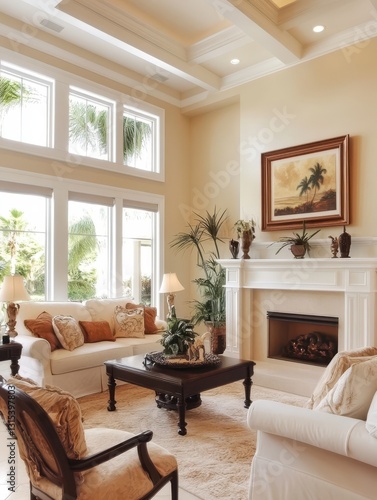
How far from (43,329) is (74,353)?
0.42 meters

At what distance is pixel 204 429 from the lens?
3527 millimetres

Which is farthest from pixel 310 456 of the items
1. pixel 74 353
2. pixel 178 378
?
Answer: pixel 74 353

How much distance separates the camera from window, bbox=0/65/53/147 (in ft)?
16.1

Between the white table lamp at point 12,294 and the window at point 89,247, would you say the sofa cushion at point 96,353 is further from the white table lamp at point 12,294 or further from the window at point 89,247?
the window at point 89,247

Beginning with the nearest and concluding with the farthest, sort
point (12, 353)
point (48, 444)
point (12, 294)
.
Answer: point (48, 444) < point (12, 353) < point (12, 294)

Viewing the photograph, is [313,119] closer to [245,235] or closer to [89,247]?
[245,235]

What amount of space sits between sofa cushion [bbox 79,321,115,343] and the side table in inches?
36.7

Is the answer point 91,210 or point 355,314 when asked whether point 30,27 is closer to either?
point 91,210

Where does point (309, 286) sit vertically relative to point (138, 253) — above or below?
below

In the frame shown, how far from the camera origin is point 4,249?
16.1 feet

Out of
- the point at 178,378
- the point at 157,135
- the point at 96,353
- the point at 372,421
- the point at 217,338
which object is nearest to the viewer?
the point at 372,421

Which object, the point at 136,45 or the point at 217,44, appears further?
the point at 217,44

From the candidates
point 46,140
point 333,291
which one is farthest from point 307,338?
point 46,140


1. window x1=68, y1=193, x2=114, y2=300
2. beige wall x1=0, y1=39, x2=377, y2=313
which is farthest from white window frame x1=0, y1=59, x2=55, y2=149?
window x1=68, y1=193, x2=114, y2=300
